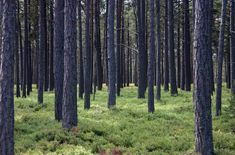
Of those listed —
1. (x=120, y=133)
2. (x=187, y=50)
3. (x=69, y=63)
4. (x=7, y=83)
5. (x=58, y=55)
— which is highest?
(x=187, y=50)

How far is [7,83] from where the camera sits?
10.7 metres

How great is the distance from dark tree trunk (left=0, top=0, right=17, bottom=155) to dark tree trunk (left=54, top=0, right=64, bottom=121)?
598 centimetres

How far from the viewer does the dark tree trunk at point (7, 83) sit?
10.6 metres

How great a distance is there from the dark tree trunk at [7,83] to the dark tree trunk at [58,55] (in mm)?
5984

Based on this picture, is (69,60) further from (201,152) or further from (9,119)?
(201,152)

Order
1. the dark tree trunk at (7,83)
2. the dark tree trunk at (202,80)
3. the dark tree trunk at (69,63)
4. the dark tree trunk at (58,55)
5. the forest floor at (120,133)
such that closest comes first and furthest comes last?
1. the dark tree trunk at (7,83)
2. the dark tree trunk at (202,80)
3. the forest floor at (120,133)
4. the dark tree trunk at (69,63)
5. the dark tree trunk at (58,55)

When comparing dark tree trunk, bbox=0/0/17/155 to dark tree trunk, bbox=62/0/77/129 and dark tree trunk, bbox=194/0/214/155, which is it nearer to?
dark tree trunk, bbox=62/0/77/129

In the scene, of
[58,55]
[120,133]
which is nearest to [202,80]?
[120,133]

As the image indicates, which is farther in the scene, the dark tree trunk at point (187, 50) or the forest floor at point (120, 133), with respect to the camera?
the dark tree trunk at point (187, 50)

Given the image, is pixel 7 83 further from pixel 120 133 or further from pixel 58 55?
pixel 58 55

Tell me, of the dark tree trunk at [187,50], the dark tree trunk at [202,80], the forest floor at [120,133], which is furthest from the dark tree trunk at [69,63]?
the dark tree trunk at [187,50]

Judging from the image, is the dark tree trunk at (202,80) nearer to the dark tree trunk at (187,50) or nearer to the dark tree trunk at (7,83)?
the dark tree trunk at (7,83)

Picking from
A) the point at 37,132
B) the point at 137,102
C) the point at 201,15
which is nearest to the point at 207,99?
the point at 201,15

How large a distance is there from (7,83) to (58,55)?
20.8ft
